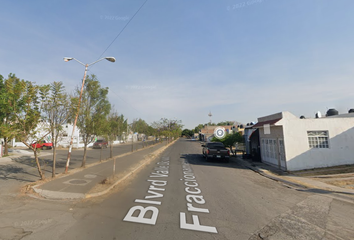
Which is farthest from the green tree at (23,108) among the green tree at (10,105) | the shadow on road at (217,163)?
the shadow on road at (217,163)

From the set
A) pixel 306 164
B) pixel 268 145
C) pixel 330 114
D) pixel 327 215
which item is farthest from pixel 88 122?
pixel 330 114

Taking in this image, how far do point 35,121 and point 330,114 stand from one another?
1205 inches

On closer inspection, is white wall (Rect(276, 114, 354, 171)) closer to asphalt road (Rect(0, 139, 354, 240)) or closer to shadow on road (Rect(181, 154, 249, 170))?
shadow on road (Rect(181, 154, 249, 170))

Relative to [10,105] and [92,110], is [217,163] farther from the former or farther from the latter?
[10,105]

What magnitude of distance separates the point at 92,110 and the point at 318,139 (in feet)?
53.5

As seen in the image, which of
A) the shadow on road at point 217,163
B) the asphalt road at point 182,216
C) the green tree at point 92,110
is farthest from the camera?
the shadow on road at point 217,163

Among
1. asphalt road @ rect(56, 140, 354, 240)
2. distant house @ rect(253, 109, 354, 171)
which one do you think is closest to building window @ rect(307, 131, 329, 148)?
distant house @ rect(253, 109, 354, 171)

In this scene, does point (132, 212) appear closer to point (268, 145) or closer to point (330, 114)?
point (268, 145)

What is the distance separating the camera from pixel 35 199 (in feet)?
19.0

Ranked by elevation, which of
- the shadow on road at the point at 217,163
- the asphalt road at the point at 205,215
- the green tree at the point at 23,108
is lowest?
the shadow on road at the point at 217,163

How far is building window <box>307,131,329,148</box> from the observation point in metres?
12.1

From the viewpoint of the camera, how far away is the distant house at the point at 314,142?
11891 mm

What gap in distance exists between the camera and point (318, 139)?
1217 cm

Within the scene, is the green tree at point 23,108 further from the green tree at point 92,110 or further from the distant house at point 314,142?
the distant house at point 314,142
